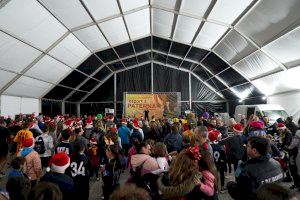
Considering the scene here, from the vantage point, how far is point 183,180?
10.3 ft

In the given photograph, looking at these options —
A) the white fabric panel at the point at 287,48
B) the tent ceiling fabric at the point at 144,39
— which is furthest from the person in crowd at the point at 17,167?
the white fabric panel at the point at 287,48

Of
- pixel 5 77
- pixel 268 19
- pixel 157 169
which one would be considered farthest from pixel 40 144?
pixel 268 19

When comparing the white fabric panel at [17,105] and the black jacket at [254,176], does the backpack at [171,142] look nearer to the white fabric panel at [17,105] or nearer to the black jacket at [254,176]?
the black jacket at [254,176]


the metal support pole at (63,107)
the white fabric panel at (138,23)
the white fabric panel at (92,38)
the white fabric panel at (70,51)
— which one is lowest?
the metal support pole at (63,107)

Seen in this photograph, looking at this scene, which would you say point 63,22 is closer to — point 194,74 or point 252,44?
point 252,44

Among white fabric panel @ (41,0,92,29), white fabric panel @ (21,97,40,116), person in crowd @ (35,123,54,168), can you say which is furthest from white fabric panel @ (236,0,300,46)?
white fabric panel @ (21,97,40,116)

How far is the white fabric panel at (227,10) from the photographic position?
11820 mm

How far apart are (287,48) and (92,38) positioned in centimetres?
1069

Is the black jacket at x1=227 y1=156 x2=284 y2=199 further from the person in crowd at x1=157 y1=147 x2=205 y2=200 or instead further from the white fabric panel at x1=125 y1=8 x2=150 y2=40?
the white fabric panel at x1=125 y1=8 x2=150 y2=40

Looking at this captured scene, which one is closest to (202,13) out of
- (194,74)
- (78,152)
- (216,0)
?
(216,0)

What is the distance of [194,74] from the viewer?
2705 centimetres

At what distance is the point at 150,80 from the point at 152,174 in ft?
74.2

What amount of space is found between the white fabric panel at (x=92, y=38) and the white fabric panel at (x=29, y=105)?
17.3ft

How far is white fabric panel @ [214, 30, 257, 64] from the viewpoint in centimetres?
1512
